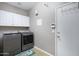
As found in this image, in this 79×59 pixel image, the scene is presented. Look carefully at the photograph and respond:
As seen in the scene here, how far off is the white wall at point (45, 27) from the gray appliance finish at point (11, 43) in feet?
1.00

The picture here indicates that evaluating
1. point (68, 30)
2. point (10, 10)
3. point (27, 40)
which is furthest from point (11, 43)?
point (68, 30)

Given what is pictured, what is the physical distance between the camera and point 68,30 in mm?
1393

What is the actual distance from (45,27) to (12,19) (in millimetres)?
567

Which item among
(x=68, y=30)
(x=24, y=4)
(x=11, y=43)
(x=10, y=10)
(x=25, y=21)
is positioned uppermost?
(x=24, y=4)

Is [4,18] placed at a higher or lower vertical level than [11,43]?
higher

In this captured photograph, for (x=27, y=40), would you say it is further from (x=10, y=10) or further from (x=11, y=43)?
(x=10, y=10)

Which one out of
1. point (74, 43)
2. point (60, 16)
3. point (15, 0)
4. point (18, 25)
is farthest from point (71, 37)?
point (15, 0)

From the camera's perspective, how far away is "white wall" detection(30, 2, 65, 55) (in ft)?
4.85

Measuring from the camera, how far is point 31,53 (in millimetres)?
1480

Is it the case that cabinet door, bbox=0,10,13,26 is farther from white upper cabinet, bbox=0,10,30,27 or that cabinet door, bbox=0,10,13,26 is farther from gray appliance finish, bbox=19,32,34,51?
gray appliance finish, bbox=19,32,34,51

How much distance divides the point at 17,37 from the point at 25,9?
501 mm

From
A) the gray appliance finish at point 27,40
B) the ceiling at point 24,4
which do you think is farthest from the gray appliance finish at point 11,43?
the ceiling at point 24,4

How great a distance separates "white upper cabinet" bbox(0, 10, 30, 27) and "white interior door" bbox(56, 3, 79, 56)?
560 mm

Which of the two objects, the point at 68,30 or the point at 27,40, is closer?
the point at 68,30
